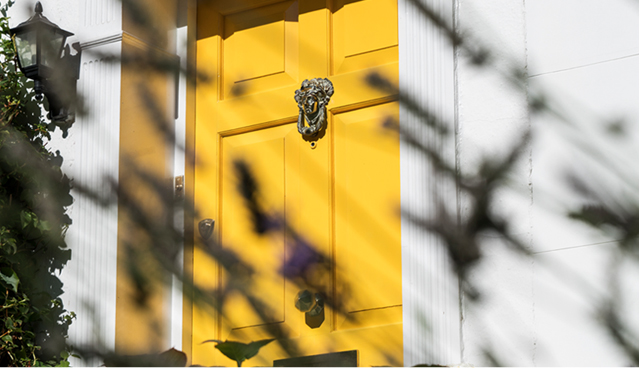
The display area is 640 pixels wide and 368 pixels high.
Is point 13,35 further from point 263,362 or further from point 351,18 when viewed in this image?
point 263,362

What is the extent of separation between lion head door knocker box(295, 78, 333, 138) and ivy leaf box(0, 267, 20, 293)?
150cm

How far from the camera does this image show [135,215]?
396 cm

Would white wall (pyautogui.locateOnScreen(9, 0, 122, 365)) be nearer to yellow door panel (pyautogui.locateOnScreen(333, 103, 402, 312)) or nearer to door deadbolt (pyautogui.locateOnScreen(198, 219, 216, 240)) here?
door deadbolt (pyautogui.locateOnScreen(198, 219, 216, 240))

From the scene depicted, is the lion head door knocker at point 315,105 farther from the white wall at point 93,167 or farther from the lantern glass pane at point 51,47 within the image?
the lantern glass pane at point 51,47

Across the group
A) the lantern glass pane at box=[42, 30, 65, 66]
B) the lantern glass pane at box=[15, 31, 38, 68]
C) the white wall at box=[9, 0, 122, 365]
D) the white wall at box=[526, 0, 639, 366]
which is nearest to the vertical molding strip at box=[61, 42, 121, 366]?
the white wall at box=[9, 0, 122, 365]

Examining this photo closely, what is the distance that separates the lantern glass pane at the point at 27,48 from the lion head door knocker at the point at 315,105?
54.3 inches

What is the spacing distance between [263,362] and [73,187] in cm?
128

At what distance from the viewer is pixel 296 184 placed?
3.77 metres

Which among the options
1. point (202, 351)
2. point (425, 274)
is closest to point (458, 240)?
point (425, 274)

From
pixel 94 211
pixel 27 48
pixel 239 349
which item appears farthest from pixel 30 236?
pixel 239 349

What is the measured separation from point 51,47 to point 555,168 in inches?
99.1

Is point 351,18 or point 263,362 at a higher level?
point 351,18

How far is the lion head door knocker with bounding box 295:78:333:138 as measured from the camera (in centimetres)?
374

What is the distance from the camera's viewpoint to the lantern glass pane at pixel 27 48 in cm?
405
